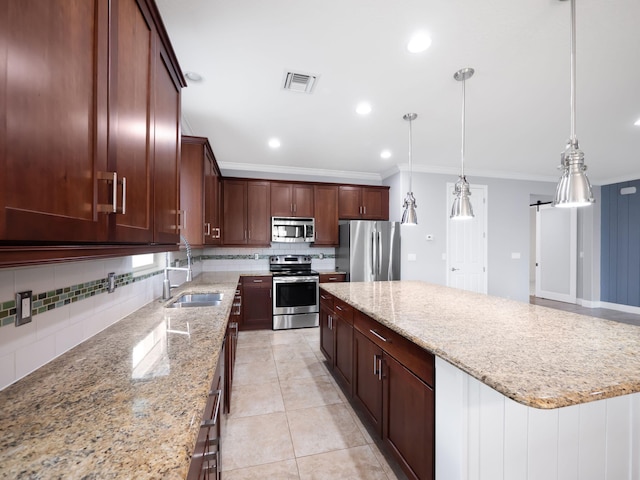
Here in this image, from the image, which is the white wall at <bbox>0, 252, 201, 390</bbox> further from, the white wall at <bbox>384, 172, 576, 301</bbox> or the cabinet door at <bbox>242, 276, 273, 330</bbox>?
the white wall at <bbox>384, 172, 576, 301</bbox>

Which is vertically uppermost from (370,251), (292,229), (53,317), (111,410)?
(292,229)

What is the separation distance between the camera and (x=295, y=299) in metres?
4.38

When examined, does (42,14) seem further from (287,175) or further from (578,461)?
(287,175)

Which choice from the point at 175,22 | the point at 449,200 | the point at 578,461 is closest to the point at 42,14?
the point at 175,22

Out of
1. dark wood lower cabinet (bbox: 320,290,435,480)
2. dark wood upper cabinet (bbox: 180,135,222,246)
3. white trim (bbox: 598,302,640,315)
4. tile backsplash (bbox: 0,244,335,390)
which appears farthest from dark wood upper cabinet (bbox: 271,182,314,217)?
white trim (bbox: 598,302,640,315)

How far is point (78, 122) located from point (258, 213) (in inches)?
152

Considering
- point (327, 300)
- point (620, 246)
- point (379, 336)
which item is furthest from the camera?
point (620, 246)

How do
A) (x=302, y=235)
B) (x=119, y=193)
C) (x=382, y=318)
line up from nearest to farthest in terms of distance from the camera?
(x=119, y=193)
(x=382, y=318)
(x=302, y=235)

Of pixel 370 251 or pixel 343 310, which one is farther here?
pixel 370 251

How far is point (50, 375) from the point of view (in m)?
1.02

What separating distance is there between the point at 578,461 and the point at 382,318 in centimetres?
98

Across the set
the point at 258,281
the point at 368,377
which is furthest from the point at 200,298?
the point at 258,281

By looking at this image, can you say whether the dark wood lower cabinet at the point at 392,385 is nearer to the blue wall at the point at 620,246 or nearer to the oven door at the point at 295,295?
the oven door at the point at 295,295

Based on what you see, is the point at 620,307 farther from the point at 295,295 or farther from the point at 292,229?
the point at 292,229
